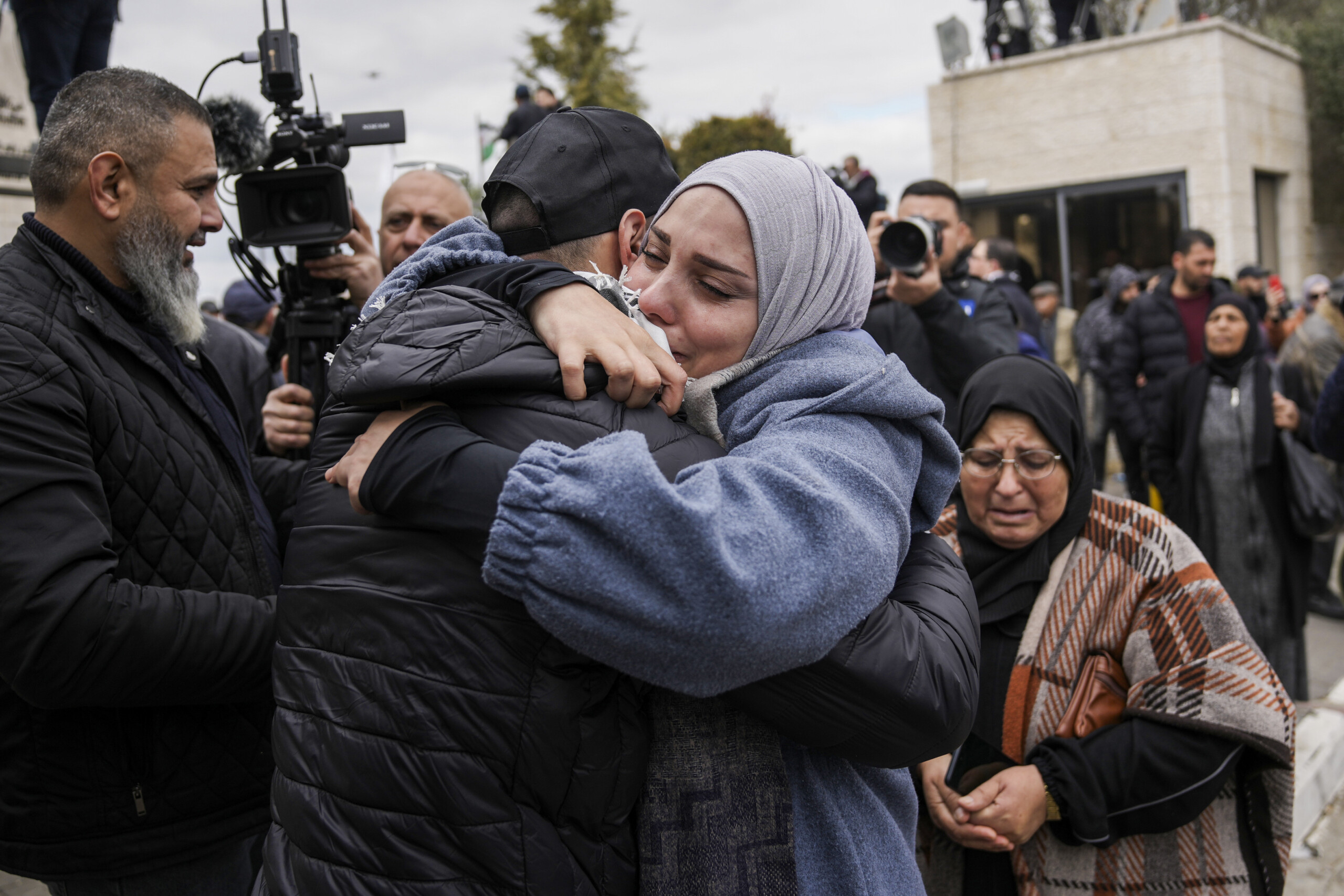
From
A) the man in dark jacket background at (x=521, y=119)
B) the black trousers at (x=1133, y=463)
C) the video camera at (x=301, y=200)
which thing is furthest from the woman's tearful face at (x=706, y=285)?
the man in dark jacket background at (x=521, y=119)

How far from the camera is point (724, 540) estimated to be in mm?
970

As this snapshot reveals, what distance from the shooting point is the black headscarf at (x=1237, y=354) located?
16.9 feet

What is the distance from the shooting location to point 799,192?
4.48 feet

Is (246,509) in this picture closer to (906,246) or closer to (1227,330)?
(906,246)

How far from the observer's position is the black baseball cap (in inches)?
57.2

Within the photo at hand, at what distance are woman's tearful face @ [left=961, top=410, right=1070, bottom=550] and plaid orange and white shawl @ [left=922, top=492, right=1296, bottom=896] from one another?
11 cm

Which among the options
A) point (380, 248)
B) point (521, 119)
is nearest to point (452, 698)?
point (380, 248)

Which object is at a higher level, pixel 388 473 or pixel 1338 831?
pixel 388 473

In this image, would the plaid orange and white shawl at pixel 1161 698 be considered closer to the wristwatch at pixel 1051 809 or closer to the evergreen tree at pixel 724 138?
the wristwatch at pixel 1051 809

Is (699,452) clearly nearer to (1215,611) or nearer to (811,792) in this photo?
(811,792)

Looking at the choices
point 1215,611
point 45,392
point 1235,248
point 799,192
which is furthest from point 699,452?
point 1235,248

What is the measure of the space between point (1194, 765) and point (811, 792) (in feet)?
4.14

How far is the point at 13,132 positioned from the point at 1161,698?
5260 millimetres

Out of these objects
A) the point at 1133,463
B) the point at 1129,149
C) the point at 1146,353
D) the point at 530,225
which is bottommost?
the point at 1133,463
